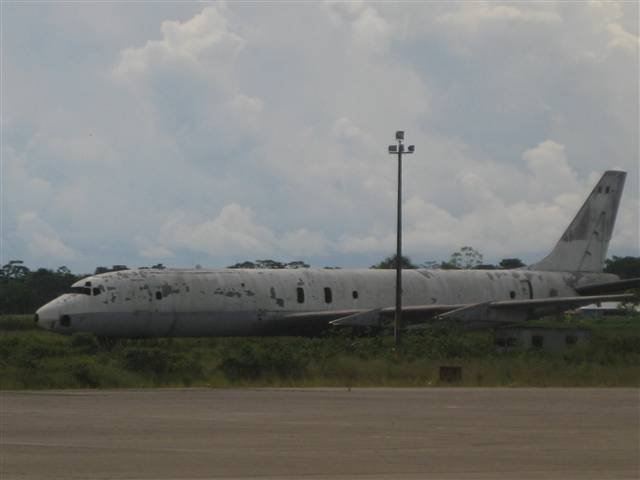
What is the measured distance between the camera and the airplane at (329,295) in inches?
1961

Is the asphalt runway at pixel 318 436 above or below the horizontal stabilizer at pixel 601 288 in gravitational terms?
below

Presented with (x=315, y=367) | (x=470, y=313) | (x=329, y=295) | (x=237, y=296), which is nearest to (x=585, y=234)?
(x=470, y=313)

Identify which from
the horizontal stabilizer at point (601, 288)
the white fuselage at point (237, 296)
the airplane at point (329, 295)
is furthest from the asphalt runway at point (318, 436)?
the horizontal stabilizer at point (601, 288)

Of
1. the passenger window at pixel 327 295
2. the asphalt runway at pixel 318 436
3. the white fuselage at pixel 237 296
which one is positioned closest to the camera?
the asphalt runway at pixel 318 436

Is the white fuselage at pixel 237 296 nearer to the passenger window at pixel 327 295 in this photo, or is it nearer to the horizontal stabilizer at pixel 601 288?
the passenger window at pixel 327 295

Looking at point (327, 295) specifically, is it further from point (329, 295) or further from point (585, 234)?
point (585, 234)

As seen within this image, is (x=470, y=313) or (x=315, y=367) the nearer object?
(x=315, y=367)

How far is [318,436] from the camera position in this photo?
1922 centimetres

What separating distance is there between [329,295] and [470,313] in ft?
20.1

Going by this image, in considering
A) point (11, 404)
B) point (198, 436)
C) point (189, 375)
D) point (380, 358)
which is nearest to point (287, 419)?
point (198, 436)

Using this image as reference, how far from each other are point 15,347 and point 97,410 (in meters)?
19.2

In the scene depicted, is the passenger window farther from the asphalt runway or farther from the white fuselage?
the asphalt runway

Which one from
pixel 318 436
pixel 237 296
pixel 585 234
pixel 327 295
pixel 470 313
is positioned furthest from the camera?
pixel 585 234

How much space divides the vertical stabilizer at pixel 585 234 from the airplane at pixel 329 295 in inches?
2.0
